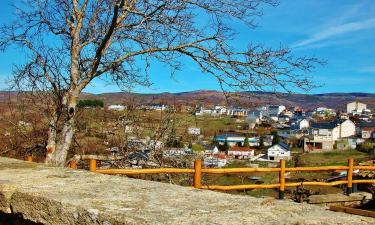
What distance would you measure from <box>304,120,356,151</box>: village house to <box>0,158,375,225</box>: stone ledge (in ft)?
250

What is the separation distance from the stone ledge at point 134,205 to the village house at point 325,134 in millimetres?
76082

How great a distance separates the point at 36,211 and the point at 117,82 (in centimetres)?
727

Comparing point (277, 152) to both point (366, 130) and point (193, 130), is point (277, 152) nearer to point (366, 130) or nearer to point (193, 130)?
point (366, 130)

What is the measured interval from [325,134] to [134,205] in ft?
295

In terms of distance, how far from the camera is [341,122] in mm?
94938

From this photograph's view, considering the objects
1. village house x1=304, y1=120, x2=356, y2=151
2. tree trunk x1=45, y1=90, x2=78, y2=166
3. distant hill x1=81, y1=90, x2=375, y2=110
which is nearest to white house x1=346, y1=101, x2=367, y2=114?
village house x1=304, y1=120, x2=356, y2=151

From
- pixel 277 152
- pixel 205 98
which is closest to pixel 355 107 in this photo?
pixel 277 152

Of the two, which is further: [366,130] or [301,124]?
[301,124]

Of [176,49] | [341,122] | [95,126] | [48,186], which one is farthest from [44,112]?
[341,122]

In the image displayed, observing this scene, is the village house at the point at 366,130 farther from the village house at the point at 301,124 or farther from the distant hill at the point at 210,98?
the distant hill at the point at 210,98

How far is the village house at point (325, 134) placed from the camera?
82.8 m

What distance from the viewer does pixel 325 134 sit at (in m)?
87.7

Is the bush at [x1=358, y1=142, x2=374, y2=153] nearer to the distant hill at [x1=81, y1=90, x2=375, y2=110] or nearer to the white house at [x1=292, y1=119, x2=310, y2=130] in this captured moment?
the white house at [x1=292, y1=119, x2=310, y2=130]

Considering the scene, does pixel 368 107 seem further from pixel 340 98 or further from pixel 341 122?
pixel 341 122
